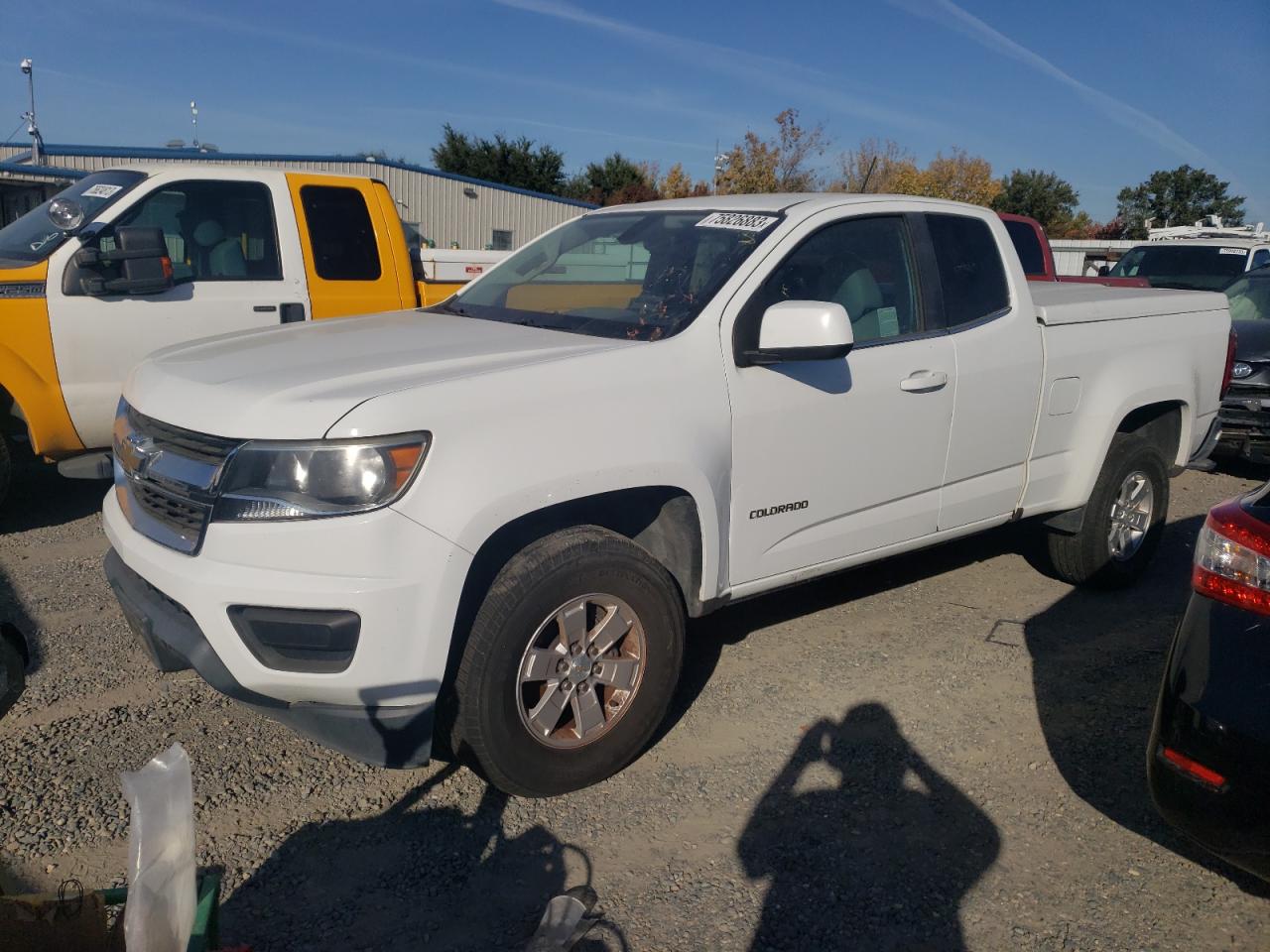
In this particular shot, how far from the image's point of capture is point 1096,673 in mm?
4527

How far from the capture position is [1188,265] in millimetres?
14305

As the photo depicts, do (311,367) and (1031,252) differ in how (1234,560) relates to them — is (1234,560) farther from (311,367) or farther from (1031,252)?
(1031,252)

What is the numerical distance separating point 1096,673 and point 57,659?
14.4 ft

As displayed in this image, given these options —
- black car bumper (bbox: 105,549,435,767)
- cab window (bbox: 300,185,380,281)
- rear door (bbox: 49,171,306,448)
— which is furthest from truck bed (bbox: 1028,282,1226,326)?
rear door (bbox: 49,171,306,448)

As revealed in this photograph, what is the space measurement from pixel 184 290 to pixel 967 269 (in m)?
4.32

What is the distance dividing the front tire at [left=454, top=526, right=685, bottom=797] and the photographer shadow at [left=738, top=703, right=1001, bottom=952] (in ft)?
1.82

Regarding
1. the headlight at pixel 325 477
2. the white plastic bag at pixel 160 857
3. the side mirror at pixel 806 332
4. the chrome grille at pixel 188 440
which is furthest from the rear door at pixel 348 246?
the white plastic bag at pixel 160 857

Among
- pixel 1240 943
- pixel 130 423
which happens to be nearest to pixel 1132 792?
pixel 1240 943

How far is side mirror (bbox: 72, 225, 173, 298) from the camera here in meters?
5.63

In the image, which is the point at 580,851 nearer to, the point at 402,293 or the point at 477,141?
the point at 402,293

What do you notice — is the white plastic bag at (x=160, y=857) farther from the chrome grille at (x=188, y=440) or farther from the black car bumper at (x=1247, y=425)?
the black car bumper at (x=1247, y=425)

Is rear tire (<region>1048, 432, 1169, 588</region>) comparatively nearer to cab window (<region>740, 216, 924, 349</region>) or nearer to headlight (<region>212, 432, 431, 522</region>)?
cab window (<region>740, 216, 924, 349</region>)

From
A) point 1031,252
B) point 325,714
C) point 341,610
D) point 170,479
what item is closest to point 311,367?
point 170,479

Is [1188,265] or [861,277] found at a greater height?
[861,277]
